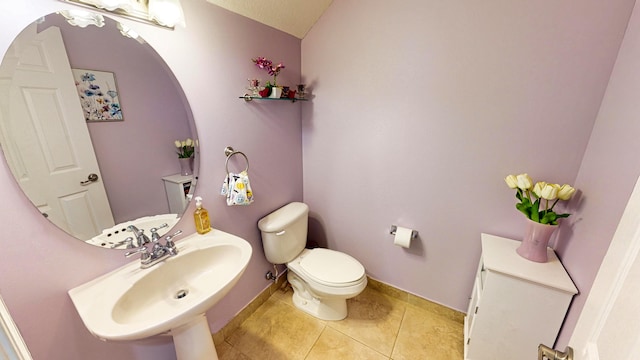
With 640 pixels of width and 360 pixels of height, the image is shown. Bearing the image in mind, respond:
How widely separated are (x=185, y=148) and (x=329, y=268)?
116cm

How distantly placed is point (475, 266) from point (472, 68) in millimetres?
1211

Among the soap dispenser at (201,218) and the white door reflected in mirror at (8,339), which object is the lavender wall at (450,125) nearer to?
the soap dispenser at (201,218)

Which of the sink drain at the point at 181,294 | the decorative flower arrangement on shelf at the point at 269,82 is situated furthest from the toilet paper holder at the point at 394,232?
the sink drain at the point at 181,294

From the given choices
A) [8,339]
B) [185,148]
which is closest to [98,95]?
[185,148]

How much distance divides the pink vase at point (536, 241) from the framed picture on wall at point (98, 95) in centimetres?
193

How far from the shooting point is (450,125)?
143 cm

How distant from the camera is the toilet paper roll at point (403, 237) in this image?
1.64 metres

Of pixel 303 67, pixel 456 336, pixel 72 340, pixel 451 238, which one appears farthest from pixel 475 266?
pixel 72 340

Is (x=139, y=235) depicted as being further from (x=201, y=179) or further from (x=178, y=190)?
(x=201, y=179)

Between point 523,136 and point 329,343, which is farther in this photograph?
point 329,343

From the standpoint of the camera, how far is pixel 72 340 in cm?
93

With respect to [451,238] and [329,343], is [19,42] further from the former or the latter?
[451,238]

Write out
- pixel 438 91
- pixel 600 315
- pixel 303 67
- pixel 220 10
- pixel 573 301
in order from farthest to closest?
pixel 303 67, pixel 438 91, pixel 220 10, pixel 573 301, pixel 600 315

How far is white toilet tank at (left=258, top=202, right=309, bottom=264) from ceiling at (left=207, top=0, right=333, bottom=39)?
1.24 metres
